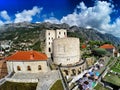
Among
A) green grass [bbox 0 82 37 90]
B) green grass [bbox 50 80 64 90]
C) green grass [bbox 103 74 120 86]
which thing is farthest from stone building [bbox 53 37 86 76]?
green grass [bbox 0 82 37 90]

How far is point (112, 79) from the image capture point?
45250mm

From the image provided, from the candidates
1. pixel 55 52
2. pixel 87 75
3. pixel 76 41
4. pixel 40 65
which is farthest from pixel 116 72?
pixel 40 65

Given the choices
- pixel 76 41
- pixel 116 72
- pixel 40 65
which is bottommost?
pixel 116 72

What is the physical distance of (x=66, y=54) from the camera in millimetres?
53656

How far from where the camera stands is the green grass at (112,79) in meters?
43.0

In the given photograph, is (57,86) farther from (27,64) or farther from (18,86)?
(27,64)

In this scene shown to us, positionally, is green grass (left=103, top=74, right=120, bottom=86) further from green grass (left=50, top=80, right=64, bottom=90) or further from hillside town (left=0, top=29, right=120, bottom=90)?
green grass (left=50, top=80, right=64, bottom=90)

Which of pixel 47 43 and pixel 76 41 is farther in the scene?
pixel 47 43

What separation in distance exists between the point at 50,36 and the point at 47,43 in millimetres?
2677

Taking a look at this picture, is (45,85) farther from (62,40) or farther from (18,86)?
(62,40)

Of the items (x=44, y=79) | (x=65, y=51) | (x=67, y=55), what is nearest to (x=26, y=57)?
(x=44, y=79)

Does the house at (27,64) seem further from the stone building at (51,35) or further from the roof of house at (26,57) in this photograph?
the stone building at (51,35)

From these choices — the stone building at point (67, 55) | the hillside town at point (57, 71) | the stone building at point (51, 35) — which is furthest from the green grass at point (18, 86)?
the stone building at point (51, 35)

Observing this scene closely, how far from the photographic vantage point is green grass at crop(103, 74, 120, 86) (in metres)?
43.0
